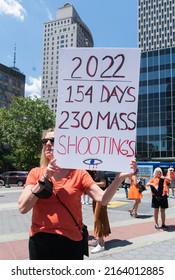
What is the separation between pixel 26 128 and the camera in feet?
175

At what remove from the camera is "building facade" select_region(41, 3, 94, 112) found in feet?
549

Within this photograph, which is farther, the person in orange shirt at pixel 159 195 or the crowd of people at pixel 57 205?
the person in orange shirt at pixel 159 195

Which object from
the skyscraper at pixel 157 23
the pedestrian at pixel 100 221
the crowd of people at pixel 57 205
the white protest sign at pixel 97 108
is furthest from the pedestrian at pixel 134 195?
the skyscraper at pixel 157 23

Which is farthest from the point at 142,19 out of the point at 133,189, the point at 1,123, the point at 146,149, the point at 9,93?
the point at 133,189

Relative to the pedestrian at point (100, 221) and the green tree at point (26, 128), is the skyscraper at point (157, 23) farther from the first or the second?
the pedestrian at point (100, 221)

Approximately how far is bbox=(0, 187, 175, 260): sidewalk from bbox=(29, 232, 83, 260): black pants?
12.5 feet

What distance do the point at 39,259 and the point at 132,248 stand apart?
486cm

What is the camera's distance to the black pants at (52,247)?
Result: 2607 mm

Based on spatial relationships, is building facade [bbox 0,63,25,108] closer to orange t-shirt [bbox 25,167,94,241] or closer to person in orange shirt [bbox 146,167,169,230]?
person in orange shirt [bbox 146,167,169,230]

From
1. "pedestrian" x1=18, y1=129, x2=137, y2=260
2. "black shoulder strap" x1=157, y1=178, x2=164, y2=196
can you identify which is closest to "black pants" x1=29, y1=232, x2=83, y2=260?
"pedestrian" x1=18, y1=129, x2=137, y2=260

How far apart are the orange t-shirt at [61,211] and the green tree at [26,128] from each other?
50.3 meters
